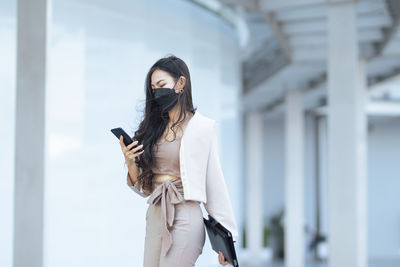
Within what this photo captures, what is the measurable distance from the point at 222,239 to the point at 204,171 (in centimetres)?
32

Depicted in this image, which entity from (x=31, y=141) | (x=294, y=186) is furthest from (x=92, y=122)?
(x=294, y=186)

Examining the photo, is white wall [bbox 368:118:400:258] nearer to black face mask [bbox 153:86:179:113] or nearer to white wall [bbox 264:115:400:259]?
white wall [bbox 264:115:400:259]

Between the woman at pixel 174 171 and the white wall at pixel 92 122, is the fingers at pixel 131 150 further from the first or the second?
the white wall at pixel 92 122

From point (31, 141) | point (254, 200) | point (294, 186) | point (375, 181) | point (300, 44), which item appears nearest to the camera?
point (31, 141)

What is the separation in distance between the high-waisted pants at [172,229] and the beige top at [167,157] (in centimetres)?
6

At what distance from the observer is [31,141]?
457 cm

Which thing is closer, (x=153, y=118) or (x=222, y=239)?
(x=222, y=239)

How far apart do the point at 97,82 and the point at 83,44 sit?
0.45m

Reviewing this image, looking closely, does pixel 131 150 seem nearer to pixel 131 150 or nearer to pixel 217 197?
pixel 131 150

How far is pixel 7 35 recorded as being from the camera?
610cm

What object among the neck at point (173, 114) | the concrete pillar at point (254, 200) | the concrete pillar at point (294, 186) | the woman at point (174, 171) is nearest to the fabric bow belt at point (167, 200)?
the woman at point (174, 171)

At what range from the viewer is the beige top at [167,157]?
2.75 metres

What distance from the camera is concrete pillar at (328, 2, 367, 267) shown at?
30.0 feet

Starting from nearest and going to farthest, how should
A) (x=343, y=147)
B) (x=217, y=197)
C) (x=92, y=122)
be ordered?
(x=217, y=197) → (x=92, y=122) → (x=343, y=147)
